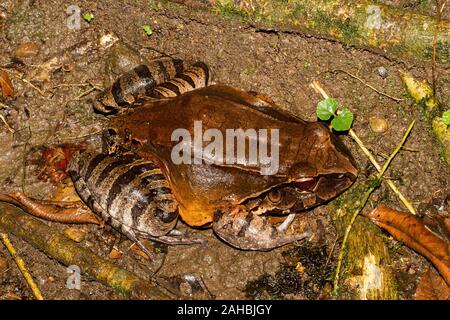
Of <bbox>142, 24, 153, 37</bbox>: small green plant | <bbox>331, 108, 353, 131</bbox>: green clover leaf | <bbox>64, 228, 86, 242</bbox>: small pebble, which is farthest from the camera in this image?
<bbox>142, 24, 153, 37</bbox>: small green plant

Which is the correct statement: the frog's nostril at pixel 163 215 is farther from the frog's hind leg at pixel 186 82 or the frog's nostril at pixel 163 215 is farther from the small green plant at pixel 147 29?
the small green plant at pixel 147 29

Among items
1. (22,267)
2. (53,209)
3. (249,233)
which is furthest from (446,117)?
(22,267)

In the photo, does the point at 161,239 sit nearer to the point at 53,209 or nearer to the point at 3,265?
the point at 53,209

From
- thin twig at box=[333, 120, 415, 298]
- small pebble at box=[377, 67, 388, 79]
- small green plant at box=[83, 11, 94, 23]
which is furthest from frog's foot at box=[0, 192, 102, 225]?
small pebble at box=[377, 67, 388, 79]

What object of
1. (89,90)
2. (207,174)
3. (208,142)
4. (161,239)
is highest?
(89,90)

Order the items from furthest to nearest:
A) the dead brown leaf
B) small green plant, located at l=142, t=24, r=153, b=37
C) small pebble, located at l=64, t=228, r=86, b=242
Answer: small green plant, located at l=142, t=24, r=153, b=37
small pebble, located at l=64, t=228, r=86, b=242
the dead brown leaf

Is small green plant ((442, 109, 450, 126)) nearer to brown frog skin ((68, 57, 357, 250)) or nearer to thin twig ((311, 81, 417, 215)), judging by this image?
thin twig ((311, 81, 417, 215))
